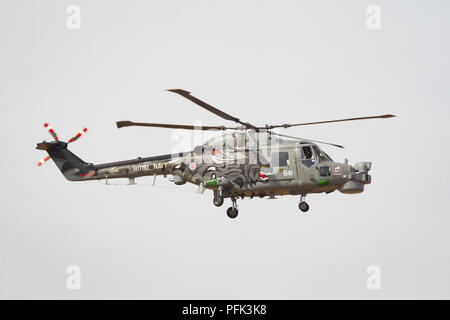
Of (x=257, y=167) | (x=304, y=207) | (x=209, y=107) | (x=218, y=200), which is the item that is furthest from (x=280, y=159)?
(x=209, y=107)

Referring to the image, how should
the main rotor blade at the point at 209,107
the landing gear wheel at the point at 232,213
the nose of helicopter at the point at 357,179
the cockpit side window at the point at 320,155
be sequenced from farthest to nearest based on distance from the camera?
the landing gear wheel at the point at 232,213, the cockpit side window at the point at 320,155, the nose of helicopter at the point at 357,179, the main rotor blade at the point at 209,107

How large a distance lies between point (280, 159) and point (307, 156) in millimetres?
1251

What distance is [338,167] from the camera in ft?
92.4

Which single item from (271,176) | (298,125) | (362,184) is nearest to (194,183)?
(271,176)

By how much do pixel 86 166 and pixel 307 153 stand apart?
1147 centimetres

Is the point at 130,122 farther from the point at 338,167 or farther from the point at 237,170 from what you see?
the point at 338,167

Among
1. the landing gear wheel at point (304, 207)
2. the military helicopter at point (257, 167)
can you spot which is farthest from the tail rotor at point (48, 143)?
the landing gear wheel at point (304, 207)

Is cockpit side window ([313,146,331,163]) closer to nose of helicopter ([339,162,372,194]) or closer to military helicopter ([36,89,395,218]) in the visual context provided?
military helicopter ([36,89,395,218])

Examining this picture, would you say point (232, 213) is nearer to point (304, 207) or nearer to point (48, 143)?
point (304, 207)

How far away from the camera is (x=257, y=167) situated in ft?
94.0

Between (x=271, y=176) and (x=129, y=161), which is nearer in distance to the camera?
(x=271, y=176)

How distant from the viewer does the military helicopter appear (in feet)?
92.4

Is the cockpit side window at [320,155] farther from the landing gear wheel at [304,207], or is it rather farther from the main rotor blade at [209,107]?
the main rotor blade at [209,107]

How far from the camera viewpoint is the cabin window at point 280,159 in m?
28.5
